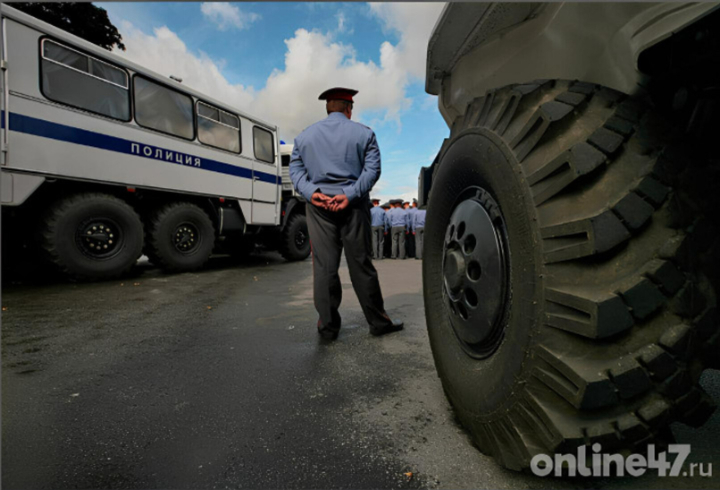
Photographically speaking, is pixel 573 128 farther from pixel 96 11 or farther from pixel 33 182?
pixel 96 11

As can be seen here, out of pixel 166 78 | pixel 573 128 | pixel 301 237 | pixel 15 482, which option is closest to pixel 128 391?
pixel 15 482

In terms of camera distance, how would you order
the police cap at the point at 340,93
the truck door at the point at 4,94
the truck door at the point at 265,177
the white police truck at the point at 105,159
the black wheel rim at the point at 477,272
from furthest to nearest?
the truck door at the point at 265,177
the white police truck at the point at 105,159
the truck door at the point at 4,94
the police cap at the point at 340,93
the black wheel rim at the point at 477,272

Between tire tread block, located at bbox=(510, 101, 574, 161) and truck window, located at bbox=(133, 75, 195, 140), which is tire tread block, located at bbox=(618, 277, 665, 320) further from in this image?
truck window, located at bbox=(133, 75, 195, 140)

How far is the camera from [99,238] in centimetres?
423

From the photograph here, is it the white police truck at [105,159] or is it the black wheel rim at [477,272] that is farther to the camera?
the white police truck at [105,159]

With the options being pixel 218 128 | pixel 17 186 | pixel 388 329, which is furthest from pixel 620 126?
pixel 218 128

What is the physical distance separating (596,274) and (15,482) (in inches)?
63.9

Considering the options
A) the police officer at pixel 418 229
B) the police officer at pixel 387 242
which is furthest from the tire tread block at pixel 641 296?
the police officer at pixel 387 242

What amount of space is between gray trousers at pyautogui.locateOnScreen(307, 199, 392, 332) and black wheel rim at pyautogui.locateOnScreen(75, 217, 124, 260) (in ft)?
11.6

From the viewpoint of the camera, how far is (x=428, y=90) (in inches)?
62.5

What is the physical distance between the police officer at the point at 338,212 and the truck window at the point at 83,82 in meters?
3.63

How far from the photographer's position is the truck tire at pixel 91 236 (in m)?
3.91

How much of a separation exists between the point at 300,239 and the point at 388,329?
5.66 meters

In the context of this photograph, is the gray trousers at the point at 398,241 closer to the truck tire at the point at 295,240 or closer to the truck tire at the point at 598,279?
the truck tire at the point at 295,240
